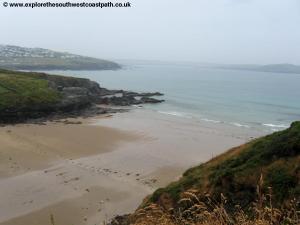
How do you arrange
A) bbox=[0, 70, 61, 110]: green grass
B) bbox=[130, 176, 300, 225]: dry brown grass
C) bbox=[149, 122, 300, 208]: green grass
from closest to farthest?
1. bbox=[130, 176, 300, 225]: dry brown grass
2. bbox=[149, 122, 300, 208]: green grass
3. bbox=[0, 70, 61, 110]: green grass

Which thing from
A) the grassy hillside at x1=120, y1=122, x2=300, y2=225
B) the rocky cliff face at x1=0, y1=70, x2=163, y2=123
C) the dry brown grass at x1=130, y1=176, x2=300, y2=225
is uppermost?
the dry brown grass at x1=130, y1=176, x2=300, y2=225

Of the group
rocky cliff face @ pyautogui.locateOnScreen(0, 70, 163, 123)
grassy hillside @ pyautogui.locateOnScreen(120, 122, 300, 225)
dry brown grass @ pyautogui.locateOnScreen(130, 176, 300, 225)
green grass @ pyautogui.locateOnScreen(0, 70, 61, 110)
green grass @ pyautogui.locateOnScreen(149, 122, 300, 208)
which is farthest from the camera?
green grass @ pyautogui.locateOnScreen(0, 70, 61, 110)

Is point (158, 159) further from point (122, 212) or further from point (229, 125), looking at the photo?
point (229, 125)

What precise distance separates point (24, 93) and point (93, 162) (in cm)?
2652

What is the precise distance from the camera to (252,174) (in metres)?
13.1

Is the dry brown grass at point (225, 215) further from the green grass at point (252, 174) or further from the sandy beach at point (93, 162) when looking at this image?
the sandy beach at point (93, 162)

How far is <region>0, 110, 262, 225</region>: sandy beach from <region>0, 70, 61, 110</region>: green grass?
611 centimetres

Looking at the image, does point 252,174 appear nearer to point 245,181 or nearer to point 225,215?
point 245,181

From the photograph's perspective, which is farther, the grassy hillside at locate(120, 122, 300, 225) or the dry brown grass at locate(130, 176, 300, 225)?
the grassy hillside at locate(120, 122, 300, 225)

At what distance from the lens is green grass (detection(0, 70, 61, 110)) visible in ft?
155

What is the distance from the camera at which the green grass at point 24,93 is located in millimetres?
47312

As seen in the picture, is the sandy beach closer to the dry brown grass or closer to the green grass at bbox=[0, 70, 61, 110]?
the green grass at bbox=[0, 70, 61, 110]

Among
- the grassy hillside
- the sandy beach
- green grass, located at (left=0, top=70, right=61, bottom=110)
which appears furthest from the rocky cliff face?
the grassy hillside

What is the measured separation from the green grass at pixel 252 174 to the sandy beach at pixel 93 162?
5099mm
